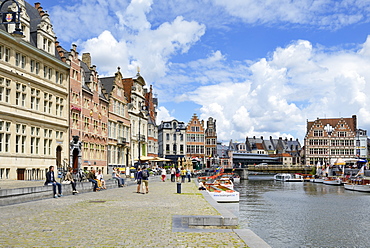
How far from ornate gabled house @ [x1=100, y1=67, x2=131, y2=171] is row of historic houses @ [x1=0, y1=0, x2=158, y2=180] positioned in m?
0.13

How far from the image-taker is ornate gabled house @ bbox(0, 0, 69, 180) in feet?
102

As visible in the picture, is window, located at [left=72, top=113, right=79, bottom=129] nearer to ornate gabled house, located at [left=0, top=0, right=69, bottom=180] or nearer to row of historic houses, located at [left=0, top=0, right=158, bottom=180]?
row of historic houses, located at [left=0, top=0, right=158, bottom=180]

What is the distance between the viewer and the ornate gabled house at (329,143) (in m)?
112

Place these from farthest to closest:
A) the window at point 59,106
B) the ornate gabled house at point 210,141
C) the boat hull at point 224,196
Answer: the ornate gabled house at point 210,141
the window at point 59,106
the boat hull at point 224,196

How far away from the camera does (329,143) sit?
112750 millimetres

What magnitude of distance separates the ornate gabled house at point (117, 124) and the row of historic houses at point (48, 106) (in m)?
0.13

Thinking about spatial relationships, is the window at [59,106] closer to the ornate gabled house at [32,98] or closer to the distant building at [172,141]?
the ornate gabled house at [32,98]

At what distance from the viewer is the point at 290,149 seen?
172125 millimetres

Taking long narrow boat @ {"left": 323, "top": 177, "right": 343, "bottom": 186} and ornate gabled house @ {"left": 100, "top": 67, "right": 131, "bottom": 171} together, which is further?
long narrow boat @ {"left": 323, "top": 177, "right": 343, "bottom": 186}

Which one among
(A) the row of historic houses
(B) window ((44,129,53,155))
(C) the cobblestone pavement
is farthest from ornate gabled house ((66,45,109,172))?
(C) the cobblestone pavement

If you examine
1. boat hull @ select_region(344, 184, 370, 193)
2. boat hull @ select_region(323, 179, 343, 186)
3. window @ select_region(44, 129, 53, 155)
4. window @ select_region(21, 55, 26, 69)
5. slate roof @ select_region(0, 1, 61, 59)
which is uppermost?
slate roof @ select_region(0, 1, 61, 59)

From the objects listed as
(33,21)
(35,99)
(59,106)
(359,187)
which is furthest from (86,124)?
(359,187)

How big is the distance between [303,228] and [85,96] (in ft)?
107

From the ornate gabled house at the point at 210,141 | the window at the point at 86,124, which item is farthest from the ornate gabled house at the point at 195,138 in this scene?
the window at the point at 86,124
